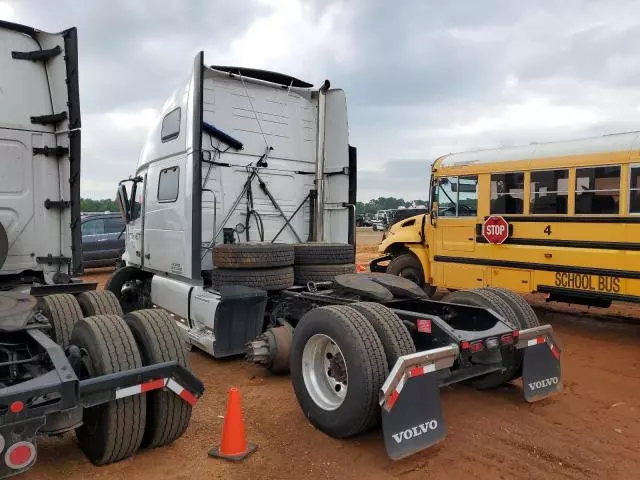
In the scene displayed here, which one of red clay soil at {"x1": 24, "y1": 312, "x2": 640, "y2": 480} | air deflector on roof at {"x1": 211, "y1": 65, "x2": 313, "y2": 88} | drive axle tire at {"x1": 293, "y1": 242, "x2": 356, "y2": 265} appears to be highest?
air deflector on roof at {"x1": 211, "y1": 65, "x2": 313, "y2": 88}

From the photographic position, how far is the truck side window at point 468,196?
29.4 ft

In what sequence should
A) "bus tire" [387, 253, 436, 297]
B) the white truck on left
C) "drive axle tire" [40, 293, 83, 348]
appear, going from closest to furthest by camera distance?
the white truck on left < "drive axle tire" [40, 293, 83, 348] < "bus tire" [387, 253, 436, 297]

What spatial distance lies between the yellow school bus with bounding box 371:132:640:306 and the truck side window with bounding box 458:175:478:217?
2cm

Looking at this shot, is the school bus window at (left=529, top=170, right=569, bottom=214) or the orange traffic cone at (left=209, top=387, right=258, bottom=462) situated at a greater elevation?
the school bus window at (left=529, top=170, right=569, bottom=214)

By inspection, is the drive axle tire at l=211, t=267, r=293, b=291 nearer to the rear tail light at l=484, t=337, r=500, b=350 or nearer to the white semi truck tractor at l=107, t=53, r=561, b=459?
the white semi truck tractor at l=107, t=53, r=561, b=459

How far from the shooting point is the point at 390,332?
13.2 ft

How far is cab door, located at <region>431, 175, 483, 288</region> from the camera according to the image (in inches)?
353

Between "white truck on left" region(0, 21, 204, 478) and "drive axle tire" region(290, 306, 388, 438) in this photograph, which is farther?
"drive axle tire" region(290, 306, 388, 438)

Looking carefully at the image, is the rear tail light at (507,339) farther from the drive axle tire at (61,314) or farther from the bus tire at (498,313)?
the drive axle tire at (61,314)

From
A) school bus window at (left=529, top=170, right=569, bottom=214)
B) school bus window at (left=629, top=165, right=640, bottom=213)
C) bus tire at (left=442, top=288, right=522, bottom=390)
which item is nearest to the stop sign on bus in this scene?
school bus window at (left=529, top=170, right=569, bottom=214)

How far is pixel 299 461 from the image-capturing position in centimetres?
382

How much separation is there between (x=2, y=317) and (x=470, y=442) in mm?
3502

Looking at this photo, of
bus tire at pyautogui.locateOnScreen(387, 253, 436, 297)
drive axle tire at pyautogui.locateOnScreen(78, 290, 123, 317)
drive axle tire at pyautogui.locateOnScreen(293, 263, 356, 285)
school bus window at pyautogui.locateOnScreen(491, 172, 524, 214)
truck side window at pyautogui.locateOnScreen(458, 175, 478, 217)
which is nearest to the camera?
drive axle tire at pyautogui.locateOnScreen(78, 290, 123, 317)

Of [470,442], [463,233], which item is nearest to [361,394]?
[470,442]
